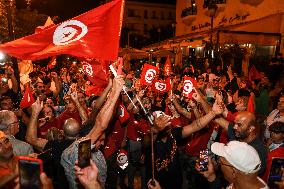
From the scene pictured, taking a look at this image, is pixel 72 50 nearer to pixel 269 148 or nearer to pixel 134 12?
pixel 269 148

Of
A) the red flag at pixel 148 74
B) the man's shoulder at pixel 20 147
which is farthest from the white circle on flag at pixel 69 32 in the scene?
the red flag at pixel 148 74

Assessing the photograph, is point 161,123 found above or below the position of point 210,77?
above

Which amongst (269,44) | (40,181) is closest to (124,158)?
(40,181)

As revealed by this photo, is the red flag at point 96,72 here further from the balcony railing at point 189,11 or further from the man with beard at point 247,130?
the balcony railing at point 189,11

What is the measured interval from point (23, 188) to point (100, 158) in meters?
1.59

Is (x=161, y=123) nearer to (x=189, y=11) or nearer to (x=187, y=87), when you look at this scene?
(x=187, y=87)

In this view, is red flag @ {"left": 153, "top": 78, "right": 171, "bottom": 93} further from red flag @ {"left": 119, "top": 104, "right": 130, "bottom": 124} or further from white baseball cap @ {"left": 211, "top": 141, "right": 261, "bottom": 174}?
white baseball cap @ {"left": 211, "top": 141, "right": 261, "bottom": 174}

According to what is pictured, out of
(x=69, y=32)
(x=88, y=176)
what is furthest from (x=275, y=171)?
(x=69, y=32)

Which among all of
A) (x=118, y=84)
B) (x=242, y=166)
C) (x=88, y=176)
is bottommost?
(x=88, y=176)

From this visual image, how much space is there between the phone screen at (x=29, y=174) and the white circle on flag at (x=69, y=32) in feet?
9.55

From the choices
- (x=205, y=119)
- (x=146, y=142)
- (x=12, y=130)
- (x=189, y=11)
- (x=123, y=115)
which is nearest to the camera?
(x=12, y=130)

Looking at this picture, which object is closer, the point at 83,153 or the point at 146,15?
the point at 83,153

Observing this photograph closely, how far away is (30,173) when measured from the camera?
2484mm

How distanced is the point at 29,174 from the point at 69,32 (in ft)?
10.2
